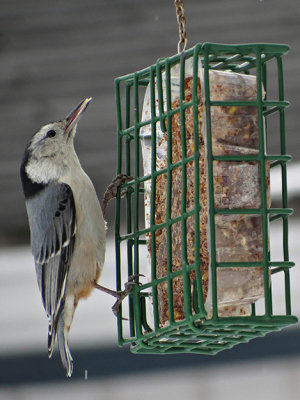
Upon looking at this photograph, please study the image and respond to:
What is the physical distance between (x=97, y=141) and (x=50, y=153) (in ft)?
9.46

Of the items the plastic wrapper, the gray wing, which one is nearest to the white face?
the gray wing

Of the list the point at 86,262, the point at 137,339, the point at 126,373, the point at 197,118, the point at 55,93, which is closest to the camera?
the point at 197,118

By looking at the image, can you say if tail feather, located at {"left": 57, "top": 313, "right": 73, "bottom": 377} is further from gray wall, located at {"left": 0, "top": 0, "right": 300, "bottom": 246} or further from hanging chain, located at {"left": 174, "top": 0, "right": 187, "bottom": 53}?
gray wall, located at {"left": 0, "top": 0, "right": 300, "bottom": 246}

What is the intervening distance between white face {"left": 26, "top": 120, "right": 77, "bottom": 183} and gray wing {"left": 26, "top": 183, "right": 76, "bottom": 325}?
121mm

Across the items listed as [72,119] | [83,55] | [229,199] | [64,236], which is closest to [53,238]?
[64,236]

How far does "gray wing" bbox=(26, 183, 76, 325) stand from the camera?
5.48m

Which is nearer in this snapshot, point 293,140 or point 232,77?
point 232,77

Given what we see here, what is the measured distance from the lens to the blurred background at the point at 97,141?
8258 millimetres

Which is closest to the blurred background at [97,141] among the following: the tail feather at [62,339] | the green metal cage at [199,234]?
the tail feather at [62,339]

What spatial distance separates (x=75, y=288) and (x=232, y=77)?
5.33ft

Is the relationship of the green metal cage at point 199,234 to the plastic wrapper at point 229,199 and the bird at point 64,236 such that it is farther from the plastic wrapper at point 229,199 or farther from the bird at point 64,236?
the bird at point 64,236

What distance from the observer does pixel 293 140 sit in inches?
327

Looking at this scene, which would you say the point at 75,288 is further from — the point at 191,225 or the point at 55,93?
the point at 55,93

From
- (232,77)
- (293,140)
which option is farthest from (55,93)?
(232,77)
